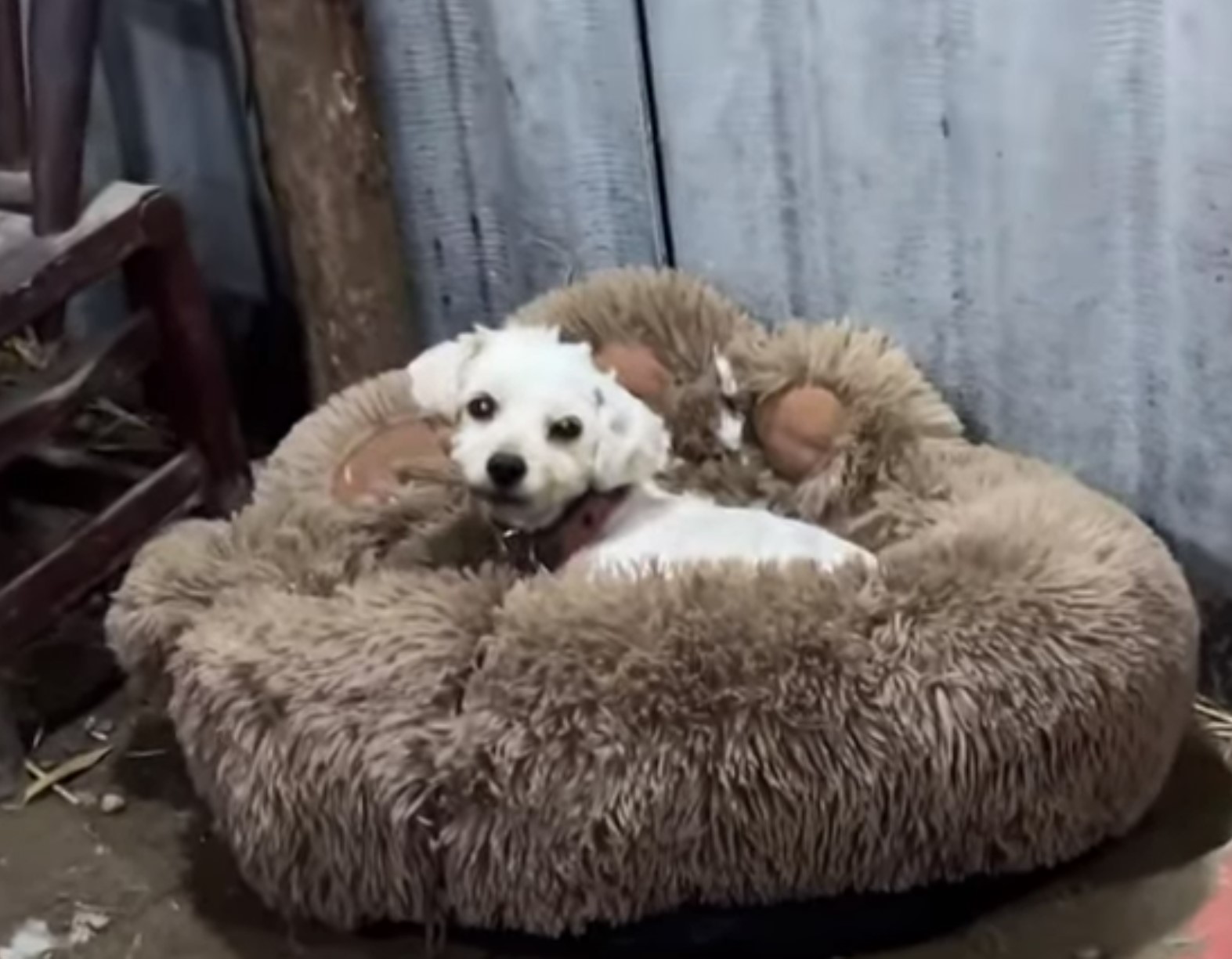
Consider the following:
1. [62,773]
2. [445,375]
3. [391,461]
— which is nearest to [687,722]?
[445,375]

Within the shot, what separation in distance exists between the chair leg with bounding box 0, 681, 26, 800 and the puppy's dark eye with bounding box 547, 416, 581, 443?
578 millimetres

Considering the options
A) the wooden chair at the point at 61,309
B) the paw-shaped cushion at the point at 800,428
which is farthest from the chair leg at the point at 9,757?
the paw-shaped cushion at the point at 800,428

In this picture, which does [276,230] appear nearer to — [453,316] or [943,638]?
[453,316]

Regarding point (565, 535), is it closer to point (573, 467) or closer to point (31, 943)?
point (573, 467)

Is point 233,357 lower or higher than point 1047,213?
lower

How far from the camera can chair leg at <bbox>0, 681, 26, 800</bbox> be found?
2037 millimetres

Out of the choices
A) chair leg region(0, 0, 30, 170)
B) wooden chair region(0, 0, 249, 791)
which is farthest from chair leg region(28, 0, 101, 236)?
chair leg region(0, 0, 30, 170)

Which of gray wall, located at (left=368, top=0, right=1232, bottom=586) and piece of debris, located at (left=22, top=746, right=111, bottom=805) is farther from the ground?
gray wall, located at (left=368, top=0, right=1232, bottom=586)

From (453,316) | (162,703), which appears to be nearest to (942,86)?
(453,316)

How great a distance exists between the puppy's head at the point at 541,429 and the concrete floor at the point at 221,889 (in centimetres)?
34

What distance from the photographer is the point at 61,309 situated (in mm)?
2295

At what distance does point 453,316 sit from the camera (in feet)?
7.72

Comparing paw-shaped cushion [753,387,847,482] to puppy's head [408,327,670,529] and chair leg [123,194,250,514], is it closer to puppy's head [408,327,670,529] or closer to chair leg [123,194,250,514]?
puppy's head [408,327,670,529]

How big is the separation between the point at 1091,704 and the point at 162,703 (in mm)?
735
